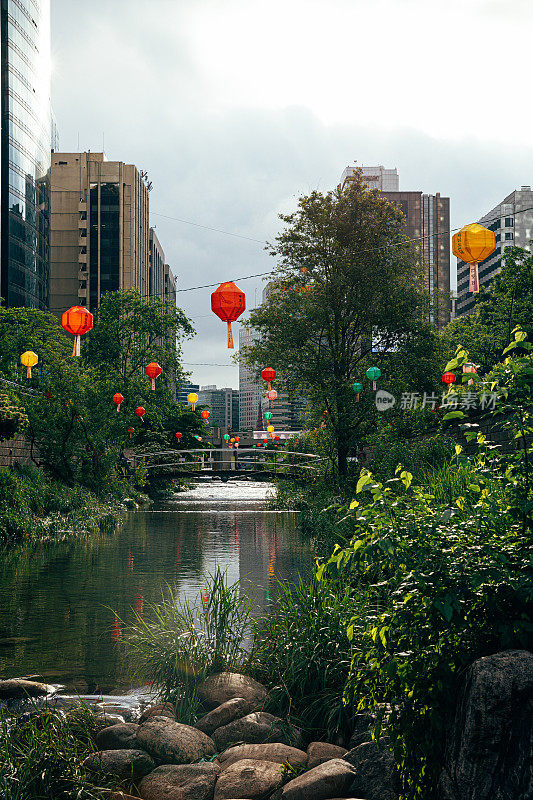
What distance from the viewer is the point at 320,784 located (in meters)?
4.57

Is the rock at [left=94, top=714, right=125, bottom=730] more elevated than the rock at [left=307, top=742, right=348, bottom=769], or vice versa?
the rock at [left=307, top=742, right=348, bottom=769]

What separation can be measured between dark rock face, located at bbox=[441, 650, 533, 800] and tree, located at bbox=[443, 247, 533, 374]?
98.2ft

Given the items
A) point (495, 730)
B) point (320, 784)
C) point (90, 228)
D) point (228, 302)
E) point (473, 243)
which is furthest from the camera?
point (90, 228)

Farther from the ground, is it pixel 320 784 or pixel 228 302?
pixel 228 302

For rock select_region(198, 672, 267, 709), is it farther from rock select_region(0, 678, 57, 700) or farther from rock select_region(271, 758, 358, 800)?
rock select_region(0, 678, 57, 700)

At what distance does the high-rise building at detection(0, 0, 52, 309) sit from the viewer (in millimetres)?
58594

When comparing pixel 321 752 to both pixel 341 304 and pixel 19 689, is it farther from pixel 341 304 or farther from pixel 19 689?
pixel 341 304

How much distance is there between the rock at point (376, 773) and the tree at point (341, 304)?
19.8m

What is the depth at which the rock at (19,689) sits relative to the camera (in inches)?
284

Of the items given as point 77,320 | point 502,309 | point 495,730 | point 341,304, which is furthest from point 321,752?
point 502,309

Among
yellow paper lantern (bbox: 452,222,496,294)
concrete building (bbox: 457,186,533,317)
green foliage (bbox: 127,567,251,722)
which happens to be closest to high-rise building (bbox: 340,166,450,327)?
concrete building (bbox: 457,186,533,317)

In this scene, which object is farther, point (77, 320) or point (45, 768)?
point (77, 320)

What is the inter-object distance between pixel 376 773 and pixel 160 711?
2240 mm

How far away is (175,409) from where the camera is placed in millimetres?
50625
